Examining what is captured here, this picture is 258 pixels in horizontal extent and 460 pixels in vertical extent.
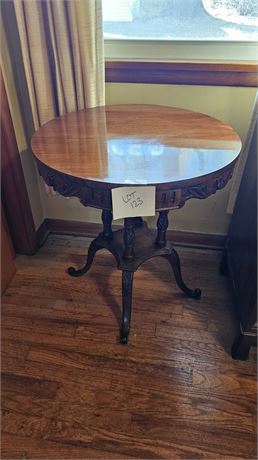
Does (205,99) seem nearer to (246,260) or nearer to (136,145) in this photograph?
(136,145)

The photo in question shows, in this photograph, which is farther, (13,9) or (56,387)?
(13,9)

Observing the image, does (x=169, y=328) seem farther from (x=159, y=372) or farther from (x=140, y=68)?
(x=140, y=68)

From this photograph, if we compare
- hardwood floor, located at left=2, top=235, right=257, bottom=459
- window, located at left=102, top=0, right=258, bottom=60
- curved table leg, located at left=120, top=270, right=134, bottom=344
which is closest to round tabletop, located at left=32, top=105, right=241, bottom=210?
window, located at left=102, top=0, right=258, bottom=60

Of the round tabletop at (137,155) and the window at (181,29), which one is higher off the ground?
the window at (181,29)

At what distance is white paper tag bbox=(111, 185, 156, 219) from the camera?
866 millimetres

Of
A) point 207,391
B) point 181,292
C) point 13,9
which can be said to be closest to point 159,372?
point 207,391

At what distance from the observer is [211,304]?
4.83ft

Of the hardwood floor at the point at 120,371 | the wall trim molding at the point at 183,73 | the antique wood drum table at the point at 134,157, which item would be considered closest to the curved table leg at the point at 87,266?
the hardwood floor at the point at 120,371

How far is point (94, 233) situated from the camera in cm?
184

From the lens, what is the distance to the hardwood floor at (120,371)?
3.44ft

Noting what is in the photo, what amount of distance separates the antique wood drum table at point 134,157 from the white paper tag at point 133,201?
2cm

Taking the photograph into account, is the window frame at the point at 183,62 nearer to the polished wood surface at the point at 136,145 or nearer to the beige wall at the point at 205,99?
the beige wall at the point at 205,99

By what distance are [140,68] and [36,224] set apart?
0.93m

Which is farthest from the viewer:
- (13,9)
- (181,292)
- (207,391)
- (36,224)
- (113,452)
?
(36,224)
